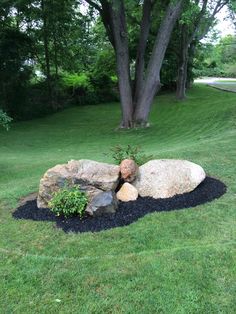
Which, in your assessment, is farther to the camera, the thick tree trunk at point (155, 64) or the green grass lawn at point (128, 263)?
the thick tree trunk at point (155, 64)

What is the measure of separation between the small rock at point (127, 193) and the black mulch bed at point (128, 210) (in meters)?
0.08

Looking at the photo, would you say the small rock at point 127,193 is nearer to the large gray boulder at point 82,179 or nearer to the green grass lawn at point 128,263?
the large gray boulder at point 82,179

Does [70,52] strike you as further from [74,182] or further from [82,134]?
[74,182]

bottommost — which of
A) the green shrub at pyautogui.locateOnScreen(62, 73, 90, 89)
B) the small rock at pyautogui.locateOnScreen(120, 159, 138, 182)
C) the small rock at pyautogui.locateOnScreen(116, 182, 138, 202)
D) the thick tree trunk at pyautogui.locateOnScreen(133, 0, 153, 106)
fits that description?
the small rock at pyautogui.locateOnScreen(116, 182, 138, 202)

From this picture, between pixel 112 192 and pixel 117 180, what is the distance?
0.78ft

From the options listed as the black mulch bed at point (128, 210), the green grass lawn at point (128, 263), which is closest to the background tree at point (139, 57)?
the green grass lawn at point (128, 263)

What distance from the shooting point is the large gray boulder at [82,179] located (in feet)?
16.5

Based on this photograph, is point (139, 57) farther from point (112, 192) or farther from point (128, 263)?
point (128, 263)

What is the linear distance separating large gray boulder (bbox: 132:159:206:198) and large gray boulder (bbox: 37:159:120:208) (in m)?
0.38

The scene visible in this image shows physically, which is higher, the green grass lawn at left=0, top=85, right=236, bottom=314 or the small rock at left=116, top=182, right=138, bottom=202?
the small rock at left=116, top=182, right=138, bottom=202

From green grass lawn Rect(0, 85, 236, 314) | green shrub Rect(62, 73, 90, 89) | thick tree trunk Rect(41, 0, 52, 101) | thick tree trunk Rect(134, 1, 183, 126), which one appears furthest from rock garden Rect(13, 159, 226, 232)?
green shrub Rect(62, 73, 90, 89)

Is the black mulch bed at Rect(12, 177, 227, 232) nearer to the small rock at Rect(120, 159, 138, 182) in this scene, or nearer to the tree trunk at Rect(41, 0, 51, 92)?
the small rock at Rect(120, 159, 138, 182)

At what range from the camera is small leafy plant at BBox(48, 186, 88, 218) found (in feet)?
15.6

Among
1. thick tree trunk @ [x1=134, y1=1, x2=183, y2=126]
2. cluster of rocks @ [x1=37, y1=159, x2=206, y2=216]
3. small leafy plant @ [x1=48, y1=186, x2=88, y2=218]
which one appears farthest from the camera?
thick tree trunk @ [x1=134, y1=1, x2=183, y2=126]
